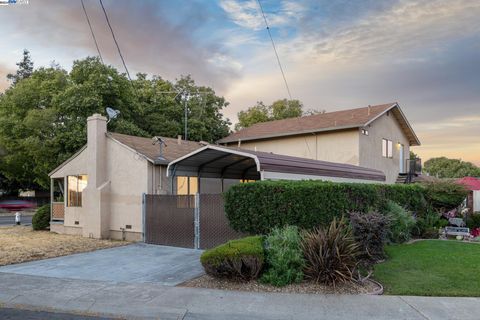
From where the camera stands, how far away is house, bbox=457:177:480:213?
2118 cm

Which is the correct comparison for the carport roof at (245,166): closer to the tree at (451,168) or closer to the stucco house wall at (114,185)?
the stucco house wall at (114,185)

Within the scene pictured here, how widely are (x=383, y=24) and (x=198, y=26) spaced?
23.4ft

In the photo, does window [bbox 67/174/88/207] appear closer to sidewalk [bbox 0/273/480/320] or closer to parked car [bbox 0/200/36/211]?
sidewalk [bbox 0/273/480/320]

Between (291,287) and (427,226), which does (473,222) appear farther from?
(291,287)

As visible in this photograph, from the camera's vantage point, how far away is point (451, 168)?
80750mm

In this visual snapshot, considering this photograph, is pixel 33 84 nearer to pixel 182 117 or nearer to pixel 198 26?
pixel 182 117

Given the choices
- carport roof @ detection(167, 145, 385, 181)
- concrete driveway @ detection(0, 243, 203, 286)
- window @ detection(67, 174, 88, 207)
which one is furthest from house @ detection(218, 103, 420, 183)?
concrete driveway @ detection(0, 243, 203, 286)

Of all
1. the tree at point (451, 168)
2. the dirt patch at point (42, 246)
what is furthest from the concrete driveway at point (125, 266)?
the tree at point (451, 168)

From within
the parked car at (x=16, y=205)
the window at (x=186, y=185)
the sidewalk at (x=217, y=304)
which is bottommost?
the parked car at (x=16, y=205)

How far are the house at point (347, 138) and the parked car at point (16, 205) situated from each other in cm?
2503

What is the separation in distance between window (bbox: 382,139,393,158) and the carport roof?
23.0ft

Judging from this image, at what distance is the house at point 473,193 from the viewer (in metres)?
21.2

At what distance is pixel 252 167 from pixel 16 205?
107ft

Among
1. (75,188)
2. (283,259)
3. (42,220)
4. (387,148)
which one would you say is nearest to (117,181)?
(75,188)
